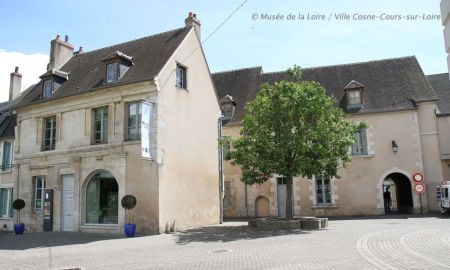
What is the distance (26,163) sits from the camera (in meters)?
18.3

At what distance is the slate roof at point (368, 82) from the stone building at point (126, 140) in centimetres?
623

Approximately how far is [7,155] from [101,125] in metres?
8.27

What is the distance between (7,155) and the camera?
21.6 metres

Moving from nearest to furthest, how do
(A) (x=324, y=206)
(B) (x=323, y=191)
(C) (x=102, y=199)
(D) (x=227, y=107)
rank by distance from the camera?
(C) (x=102, y=199) < (A) (x=324, y=206) < (B) (x=323, y=191) < (D) (x=227, y=107)

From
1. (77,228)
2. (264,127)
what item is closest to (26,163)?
(77,228)

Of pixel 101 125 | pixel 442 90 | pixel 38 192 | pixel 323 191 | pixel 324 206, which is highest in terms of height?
pixel 442 90

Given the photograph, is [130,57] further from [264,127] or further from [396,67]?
[396,67]

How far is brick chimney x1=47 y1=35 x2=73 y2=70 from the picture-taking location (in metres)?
20.9

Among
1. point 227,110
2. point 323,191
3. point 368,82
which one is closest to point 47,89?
point 227,110

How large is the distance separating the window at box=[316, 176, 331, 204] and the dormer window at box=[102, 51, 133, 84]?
12.0 m

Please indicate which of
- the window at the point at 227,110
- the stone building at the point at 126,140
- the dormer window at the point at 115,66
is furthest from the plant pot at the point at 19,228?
the window at the point at 227,110

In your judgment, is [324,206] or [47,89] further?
[324,206]

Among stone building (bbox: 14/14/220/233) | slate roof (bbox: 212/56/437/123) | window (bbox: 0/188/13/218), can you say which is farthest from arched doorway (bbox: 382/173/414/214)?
window (bbox: 0/188/13/218)

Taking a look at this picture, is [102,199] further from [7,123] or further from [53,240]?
[7,123]
